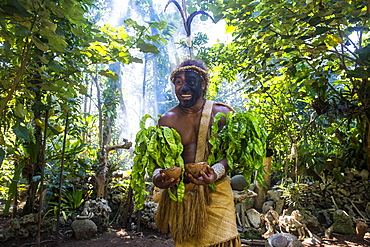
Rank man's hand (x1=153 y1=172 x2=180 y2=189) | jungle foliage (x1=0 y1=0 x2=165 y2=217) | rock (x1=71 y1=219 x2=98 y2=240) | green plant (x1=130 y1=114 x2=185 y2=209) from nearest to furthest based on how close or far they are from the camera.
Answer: jungle foliage (x1=0 y1=0 x2=165 y2=217) → man's hand (x1=153 y1=172 x2=180 y2=189) → green plant (x1=130 y1=114 x2=185 y2=209) → rock (x1=71 y1=219 x2=98 y2=240)

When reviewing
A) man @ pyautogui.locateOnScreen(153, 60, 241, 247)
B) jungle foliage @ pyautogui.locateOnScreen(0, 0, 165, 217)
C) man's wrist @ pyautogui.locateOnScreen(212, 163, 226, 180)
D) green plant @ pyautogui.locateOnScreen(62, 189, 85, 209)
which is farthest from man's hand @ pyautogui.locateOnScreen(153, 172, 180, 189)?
green plant @ pyautogui.locateOnScreen(62, 189, 85, 209)

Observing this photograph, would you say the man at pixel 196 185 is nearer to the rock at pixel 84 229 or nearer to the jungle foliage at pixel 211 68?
the jungle foliage at pixel 211 68

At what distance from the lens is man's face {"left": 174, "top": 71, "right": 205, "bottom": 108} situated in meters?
1.77

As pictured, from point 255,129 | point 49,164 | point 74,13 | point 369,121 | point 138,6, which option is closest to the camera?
point 74,13

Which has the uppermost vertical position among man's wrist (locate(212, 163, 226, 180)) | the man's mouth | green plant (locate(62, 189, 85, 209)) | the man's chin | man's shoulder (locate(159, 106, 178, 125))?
the man's mouth

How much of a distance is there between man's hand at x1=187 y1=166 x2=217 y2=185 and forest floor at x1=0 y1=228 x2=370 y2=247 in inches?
111

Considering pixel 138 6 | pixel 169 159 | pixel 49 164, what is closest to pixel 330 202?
pixel 169 159

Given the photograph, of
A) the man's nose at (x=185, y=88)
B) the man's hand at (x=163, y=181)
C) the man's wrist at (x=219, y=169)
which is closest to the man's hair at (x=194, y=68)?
the man's nose at (x=185, y=88)

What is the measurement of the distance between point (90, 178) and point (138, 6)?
15397mm

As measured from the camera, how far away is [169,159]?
1.50 meters

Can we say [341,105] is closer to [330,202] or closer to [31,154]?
[330,202]

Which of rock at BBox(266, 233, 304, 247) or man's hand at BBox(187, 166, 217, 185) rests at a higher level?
man's hand at BBox(187, 166, 217, 185)

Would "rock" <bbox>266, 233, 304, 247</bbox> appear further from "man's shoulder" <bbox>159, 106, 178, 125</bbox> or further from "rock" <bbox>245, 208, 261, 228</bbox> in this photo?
"man's shoulder" <bbox>159, 106, 178, 125</bbox>

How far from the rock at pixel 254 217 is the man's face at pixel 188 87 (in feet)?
11.6
